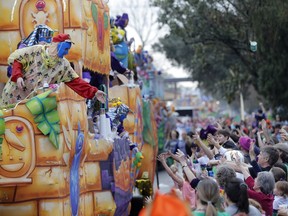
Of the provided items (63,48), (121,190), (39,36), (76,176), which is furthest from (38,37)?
(121,190)

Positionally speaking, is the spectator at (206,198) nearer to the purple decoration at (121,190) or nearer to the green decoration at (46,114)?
the green decoration at (46,114)

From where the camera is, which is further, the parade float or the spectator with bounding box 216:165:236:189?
the parade float

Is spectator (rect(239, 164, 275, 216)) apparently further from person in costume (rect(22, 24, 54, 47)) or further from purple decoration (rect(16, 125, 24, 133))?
person in costume (rect(22, 24, 54, 47))

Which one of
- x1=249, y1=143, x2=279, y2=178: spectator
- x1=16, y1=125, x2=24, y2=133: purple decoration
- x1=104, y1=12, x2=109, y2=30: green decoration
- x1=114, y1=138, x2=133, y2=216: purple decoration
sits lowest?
x1=114, y1=138, x2=133, y2=216: purple decoration

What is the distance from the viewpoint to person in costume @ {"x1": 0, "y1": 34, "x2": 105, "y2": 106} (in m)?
8.72

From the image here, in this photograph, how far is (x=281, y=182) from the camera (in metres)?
8.07

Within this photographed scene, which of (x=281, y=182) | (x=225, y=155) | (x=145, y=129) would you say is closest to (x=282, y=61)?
(x=145, y=129)

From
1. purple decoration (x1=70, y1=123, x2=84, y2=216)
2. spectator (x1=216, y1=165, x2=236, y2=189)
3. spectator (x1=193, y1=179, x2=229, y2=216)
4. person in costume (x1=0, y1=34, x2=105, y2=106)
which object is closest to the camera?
spectator (x1=193, y1=179, x2=229, y2=216)

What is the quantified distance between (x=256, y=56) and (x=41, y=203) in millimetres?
20758

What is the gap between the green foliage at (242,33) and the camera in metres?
25.3

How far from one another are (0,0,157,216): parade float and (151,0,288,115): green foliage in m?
13.1

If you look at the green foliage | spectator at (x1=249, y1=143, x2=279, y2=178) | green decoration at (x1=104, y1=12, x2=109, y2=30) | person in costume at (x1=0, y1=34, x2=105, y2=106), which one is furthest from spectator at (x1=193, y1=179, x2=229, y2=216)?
the green foliage

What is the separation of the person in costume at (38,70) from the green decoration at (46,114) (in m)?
0.64

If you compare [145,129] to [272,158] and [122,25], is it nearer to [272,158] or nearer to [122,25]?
[122,25]
